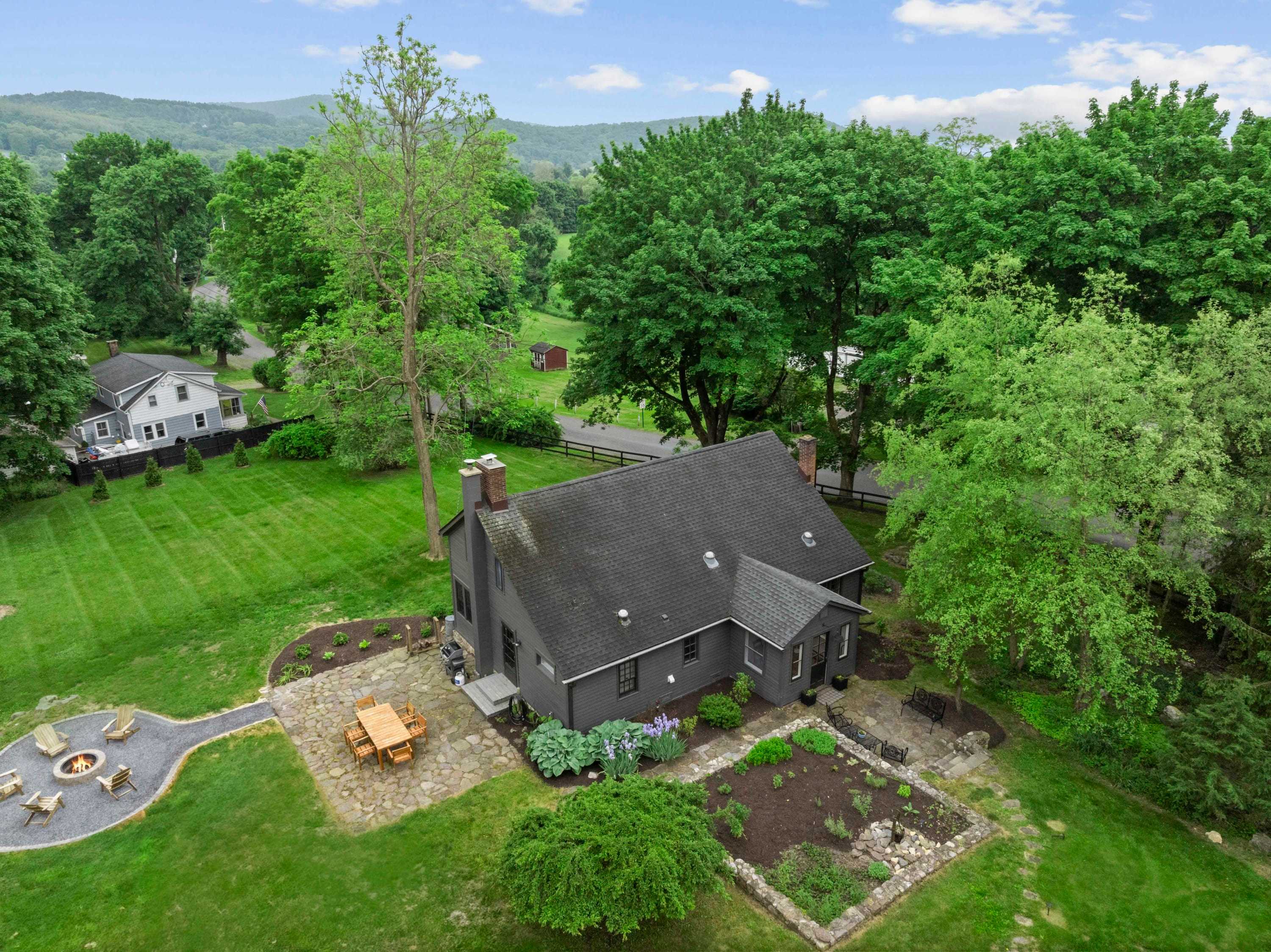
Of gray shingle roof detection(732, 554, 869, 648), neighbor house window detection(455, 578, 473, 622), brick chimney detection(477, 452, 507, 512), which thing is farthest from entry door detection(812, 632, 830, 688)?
neighbor house window detection(455, 578, 473, 622)

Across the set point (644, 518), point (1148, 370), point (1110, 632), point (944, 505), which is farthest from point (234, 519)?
point (1148, 370)

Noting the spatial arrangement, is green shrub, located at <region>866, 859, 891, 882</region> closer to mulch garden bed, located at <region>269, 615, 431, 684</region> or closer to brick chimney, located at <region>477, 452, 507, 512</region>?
brick chimney, located at <region>477, 452, 507, 512</region>

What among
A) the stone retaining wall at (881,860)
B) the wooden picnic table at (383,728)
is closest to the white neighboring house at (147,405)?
the wooden picnic table at (383,728)

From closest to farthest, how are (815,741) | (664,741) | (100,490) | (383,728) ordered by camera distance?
(664,741) → (383,728) → (815,741) → (100,490)

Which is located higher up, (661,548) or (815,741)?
(661,548)

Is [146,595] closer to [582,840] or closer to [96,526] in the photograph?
[96,526]

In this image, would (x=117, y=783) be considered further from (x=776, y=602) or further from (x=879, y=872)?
(x=879, y=872)

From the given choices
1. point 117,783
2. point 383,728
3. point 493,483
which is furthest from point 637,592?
point 117,783
